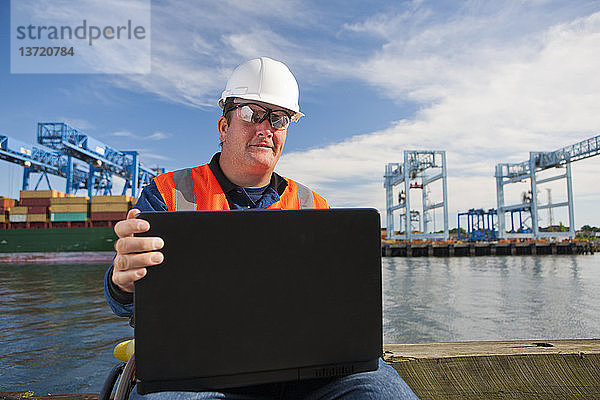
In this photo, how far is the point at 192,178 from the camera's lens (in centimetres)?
141

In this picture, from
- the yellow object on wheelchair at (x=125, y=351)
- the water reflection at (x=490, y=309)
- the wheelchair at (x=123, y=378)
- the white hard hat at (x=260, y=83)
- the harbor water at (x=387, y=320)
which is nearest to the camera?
the wheelchair at (x=123, y=378)

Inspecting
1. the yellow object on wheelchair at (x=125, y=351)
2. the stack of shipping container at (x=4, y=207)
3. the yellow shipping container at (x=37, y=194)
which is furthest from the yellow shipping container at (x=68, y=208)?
the yellow object on wheelchair at (x=125, y=351)

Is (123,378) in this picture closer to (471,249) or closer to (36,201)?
(36,201)

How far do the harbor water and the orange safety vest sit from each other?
12.7 ft

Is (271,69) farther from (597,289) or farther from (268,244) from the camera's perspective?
(597,289)

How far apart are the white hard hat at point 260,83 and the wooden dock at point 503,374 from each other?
91 centimetres

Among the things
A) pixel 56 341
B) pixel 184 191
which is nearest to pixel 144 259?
pixel 184 191

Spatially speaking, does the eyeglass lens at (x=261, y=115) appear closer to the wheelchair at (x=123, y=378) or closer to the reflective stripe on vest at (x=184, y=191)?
the reflective stripe on vest at (x=184, y=191)

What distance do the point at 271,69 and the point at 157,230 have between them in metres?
0.89

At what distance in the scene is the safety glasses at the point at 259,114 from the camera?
1466 mm

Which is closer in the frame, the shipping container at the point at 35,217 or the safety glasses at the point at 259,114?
the safety glasses at the point at 259,114

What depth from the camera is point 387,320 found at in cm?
775

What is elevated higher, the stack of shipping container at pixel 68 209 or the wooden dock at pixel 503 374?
the stack of shipping container at pixel 68 209

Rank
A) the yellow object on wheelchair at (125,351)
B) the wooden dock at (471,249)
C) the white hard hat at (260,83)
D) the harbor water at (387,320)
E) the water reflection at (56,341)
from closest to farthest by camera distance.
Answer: the yellow object on wheelchair at (125,351) < the white hard hat at (260,83) < the water reflection at (56,341) < the harbor water at (387,320) < the wooden dock at (471,249)
